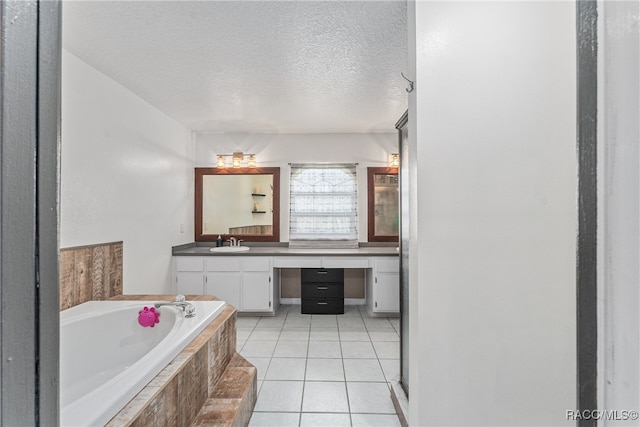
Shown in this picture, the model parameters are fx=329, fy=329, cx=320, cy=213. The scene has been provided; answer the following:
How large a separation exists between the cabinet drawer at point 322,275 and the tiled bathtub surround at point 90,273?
6.58 feet

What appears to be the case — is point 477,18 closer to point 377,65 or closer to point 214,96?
point 377,65

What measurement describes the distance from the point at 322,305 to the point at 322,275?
1.25ft

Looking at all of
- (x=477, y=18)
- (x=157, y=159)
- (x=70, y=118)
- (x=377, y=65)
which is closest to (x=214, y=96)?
(x=157, y=159)

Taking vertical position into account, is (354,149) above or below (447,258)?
above

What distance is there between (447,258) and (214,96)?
2.68m

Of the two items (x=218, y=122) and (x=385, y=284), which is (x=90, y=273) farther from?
(x=385, y=284)

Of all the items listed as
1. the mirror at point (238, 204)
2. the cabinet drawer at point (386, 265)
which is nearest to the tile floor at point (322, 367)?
the cabinet drawer at point (386, 265)

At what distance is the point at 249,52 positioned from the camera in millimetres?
2316

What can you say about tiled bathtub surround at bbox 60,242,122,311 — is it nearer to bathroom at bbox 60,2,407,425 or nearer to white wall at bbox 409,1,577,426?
bathroom at bbox 60,2,407,425

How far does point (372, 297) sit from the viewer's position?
13.1ft
